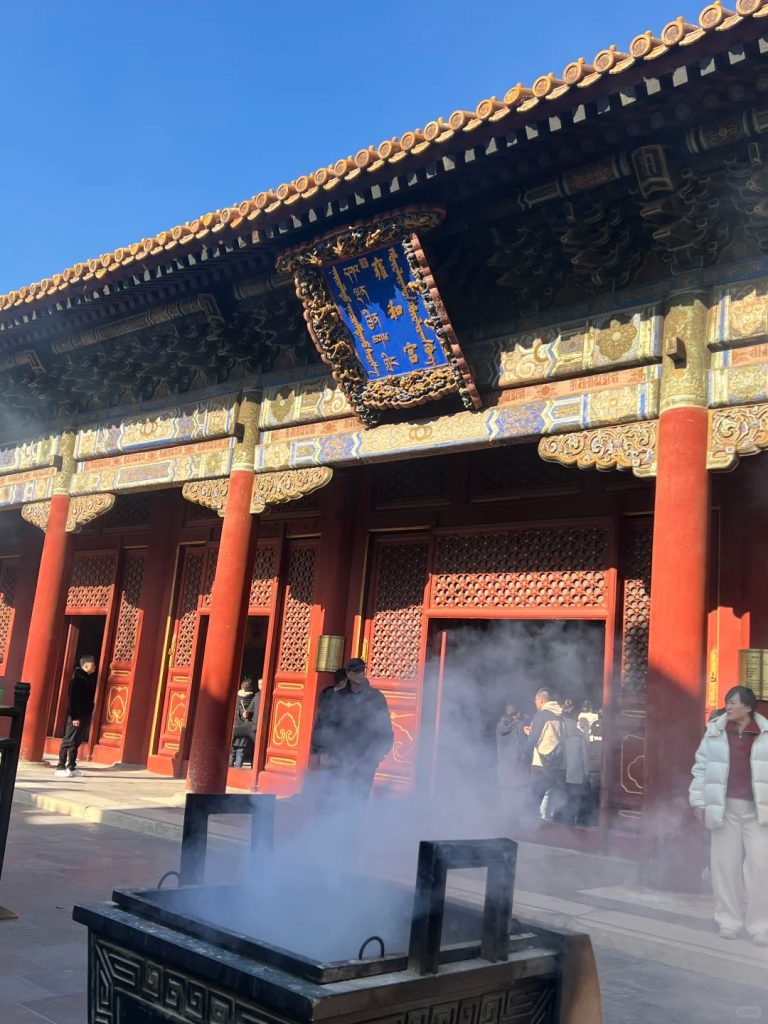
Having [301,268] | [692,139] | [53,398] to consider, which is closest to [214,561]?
[53,398]

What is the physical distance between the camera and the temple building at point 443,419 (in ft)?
17.7

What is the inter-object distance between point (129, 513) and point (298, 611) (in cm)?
355

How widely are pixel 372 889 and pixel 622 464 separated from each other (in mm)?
3806

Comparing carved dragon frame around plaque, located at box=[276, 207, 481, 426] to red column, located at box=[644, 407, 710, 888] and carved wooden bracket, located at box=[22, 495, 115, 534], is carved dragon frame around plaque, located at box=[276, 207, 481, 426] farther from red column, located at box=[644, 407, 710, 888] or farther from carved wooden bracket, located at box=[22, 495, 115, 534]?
carved wooden bracket, located at box=[22, 495, 115, 534]

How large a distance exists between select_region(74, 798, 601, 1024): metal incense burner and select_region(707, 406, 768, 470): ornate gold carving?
149 inches

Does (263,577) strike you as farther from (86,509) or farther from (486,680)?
(486,680)

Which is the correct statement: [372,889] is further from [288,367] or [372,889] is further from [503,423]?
[288,367]

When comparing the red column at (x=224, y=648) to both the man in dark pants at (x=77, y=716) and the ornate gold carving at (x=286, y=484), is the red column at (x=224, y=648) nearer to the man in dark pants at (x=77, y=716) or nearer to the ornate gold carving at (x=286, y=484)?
the ornate gold carving at (x=286, y=484)

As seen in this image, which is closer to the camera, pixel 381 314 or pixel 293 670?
pixel 381 314

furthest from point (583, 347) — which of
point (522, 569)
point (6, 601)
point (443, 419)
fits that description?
point (6, 601)

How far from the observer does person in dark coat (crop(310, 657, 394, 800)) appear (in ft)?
19.1

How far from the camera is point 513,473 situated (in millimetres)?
8234

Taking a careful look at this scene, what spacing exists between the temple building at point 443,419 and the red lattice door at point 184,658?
0.12 ft

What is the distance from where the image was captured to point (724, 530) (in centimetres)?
663
